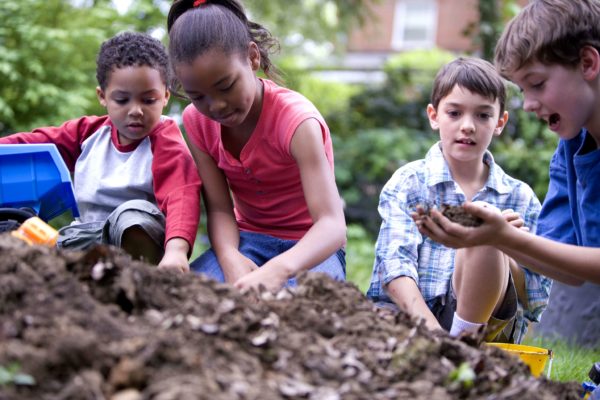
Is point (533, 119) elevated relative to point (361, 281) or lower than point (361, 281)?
elevated

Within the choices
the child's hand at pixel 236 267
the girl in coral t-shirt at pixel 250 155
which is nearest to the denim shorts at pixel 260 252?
the girl in coral t-shirt at pixel 250 155

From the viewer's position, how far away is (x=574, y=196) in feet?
8.15

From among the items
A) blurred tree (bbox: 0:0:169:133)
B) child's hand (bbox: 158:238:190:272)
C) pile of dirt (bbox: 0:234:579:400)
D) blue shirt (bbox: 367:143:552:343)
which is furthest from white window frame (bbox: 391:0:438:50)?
pile of dirt (bbox: 0:234:579:400)

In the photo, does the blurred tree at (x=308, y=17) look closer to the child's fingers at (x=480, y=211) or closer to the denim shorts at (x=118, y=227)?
the denim shorts at (x=118, y=227)

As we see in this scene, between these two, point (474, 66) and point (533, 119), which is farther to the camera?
point (533, 119)

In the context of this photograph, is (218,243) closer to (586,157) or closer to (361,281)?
(586,157)

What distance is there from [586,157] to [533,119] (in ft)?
17.9

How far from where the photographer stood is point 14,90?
18.9ft

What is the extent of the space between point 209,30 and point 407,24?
17082 millimetres

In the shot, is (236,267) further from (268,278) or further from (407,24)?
(407,24)

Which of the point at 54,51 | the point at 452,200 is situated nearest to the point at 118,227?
the point at 452,200

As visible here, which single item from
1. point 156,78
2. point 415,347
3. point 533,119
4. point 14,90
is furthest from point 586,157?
point 533,119

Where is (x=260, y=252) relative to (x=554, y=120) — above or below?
below

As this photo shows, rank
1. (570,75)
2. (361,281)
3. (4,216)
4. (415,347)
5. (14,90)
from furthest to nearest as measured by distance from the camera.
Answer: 1. (14,90)
2. (361,281)
3. (4,216)
4. (570,75)
5. (415,347)
